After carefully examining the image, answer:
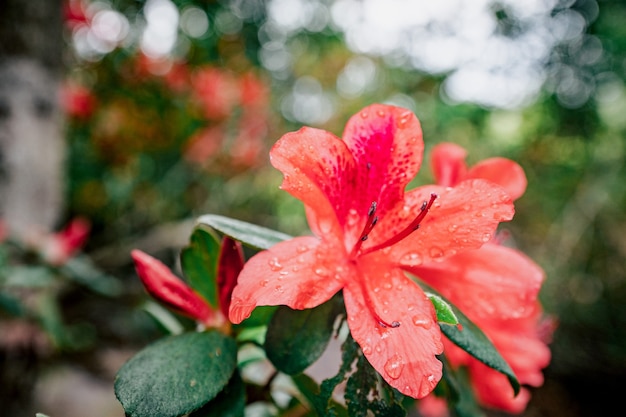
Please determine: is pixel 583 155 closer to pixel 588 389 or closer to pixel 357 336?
pixel 588 389

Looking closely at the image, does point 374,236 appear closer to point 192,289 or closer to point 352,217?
point 352,217

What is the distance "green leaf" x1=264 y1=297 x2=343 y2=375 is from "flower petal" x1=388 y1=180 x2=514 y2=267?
3.9 inches

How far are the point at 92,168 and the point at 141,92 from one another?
1.70ft

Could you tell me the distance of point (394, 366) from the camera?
375mm

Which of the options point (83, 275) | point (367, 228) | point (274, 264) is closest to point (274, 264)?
point (274, 264)

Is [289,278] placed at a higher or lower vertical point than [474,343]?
higher

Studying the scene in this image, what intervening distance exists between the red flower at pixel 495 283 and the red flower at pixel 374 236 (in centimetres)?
5

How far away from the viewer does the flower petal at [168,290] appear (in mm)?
509

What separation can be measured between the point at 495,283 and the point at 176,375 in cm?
34

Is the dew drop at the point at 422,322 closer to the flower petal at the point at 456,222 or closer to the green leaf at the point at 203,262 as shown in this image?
the flower petal at the point at 456,222

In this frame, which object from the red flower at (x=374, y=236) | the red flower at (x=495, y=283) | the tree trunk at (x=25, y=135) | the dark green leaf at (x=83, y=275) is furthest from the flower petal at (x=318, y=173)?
the tree trunk at (x=25, y=135)

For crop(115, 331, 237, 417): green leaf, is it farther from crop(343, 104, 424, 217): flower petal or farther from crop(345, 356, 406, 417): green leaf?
crop(343, 104, 424, 217): flower petal

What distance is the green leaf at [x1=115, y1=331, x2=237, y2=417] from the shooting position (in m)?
0.39

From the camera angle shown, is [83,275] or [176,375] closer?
[176,375]
